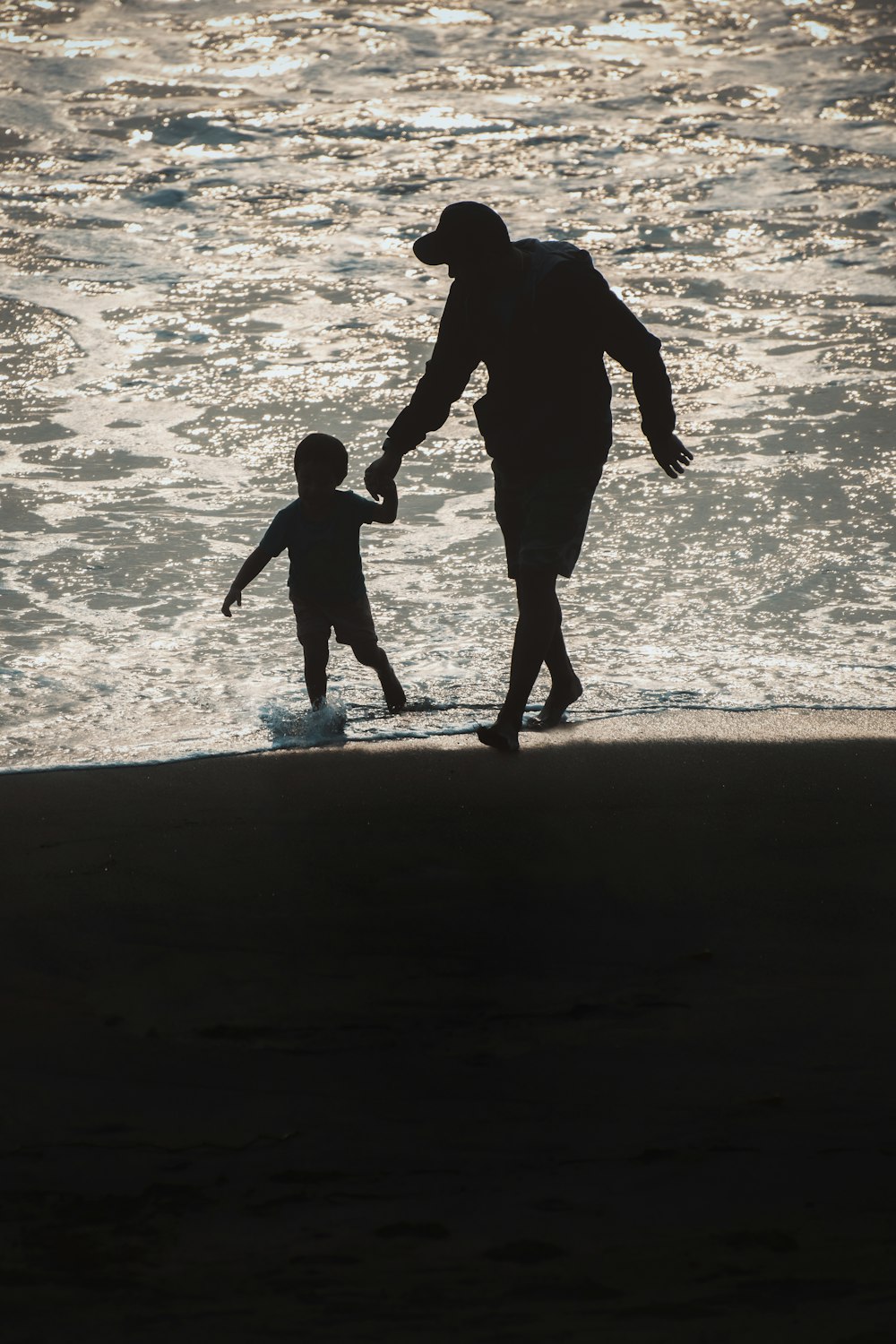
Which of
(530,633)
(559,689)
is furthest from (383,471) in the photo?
(559,689)

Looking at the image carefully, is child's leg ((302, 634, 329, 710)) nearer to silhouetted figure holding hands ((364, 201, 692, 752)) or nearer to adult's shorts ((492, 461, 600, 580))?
silhouetted figure holding hands ((364, 201, 692, 752))

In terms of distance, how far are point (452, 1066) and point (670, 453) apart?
2420 mm

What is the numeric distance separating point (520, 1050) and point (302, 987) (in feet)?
1.51

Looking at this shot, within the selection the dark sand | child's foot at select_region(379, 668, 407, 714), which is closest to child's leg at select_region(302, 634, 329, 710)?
child's foot at select_region(379, 668, 407, 714)

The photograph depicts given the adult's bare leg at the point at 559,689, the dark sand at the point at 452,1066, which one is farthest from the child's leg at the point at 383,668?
the dark sand at the point at 452,1066

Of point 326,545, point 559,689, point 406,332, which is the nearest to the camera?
point 559,689

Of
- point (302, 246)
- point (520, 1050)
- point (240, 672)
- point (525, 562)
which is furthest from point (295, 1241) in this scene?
point (302, 246)

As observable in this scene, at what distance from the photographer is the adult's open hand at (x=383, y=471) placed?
4238 mm

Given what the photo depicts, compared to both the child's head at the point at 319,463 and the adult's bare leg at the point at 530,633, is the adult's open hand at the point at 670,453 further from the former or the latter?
the child's head at the point at 319,463

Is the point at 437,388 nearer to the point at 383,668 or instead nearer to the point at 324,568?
the point at 324,568

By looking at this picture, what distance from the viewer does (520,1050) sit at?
2.39 metres

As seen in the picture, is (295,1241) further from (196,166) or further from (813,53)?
(813,53)

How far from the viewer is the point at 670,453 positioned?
4.21m

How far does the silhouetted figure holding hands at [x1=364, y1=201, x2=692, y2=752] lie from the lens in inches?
157
